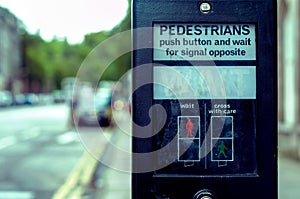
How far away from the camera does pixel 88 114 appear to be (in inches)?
985

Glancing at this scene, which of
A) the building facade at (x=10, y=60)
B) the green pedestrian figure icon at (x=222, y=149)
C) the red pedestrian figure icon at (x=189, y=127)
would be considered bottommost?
the green pedestrian figure icon at (x=222, y=149)

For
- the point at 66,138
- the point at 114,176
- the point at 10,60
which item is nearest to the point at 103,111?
the point at 66,138

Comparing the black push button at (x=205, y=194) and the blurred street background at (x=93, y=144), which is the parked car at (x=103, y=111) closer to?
the blurred street background at (x=93, y=144)

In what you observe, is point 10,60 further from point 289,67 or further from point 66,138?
point 289,67

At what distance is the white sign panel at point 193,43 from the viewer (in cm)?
312

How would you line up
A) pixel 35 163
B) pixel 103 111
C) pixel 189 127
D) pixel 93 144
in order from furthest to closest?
pixel 103 111, pixel 93 144, pixel 35 163, pixel 189 127

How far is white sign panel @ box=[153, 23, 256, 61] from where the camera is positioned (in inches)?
123

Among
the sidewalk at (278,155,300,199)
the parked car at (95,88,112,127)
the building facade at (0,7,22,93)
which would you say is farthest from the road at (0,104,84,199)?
the building facade at (0,7,22,93)

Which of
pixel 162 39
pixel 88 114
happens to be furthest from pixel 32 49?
pixel 162 39

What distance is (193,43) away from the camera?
3121 mm

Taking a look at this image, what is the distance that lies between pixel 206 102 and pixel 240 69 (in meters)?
0.26

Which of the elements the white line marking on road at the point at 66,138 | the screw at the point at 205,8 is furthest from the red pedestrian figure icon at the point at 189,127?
the white line marking on road at the point at 66,138

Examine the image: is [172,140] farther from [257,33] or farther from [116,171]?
[116,171]

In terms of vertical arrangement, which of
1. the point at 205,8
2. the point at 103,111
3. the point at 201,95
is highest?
the point at 205,8
